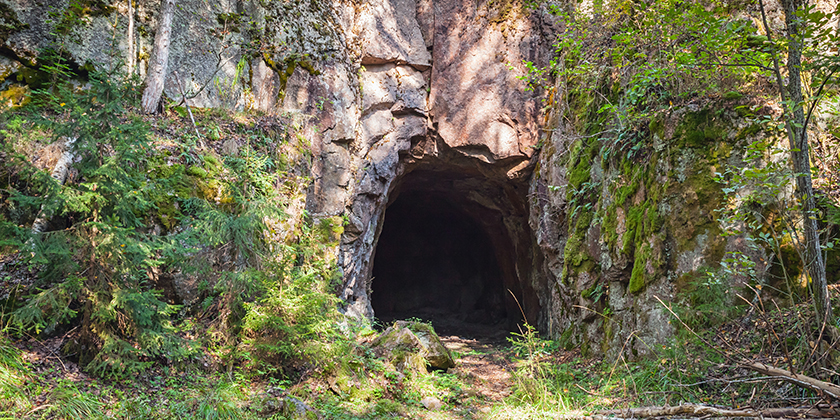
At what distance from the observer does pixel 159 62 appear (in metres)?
7.20

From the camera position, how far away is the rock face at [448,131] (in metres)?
5.45

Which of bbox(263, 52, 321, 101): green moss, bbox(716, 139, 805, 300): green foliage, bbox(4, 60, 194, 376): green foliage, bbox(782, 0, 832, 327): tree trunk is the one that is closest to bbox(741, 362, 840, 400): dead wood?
bbox(782, 0, 832, 327): tree trunk

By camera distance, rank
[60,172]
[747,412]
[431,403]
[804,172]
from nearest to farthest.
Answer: [747,412], [804,172], [60,172], [431,403]

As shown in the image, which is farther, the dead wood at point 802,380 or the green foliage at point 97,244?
the green foliage at point 97,244

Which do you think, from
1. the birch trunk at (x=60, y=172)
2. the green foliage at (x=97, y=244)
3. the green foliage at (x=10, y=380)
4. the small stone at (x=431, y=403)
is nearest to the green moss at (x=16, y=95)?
the birch trunk at (x=60, y=172)

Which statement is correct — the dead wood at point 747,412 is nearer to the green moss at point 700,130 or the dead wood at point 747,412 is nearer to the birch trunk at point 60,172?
the green moss at point 700,130

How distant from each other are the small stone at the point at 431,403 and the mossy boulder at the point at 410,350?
688mm

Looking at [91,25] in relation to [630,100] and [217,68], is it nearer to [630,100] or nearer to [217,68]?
[217,68]

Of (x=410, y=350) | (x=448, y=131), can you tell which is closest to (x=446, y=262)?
(x=448, y=131)

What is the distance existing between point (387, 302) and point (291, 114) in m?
10.6

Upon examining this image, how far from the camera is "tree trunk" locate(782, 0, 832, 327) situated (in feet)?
11.1

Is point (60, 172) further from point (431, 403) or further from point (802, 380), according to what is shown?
point (802, 380)

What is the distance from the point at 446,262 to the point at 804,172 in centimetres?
1441

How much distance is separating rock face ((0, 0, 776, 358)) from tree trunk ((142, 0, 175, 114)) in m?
0.43
